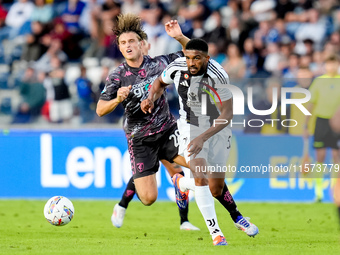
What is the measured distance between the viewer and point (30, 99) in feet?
48.0

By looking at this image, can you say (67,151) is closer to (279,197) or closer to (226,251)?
(279,197)

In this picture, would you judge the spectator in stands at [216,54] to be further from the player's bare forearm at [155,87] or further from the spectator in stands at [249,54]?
the player's bare forearm at [155,87]

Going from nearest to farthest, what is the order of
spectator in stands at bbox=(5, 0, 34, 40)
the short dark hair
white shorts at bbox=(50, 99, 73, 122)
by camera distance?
the short dark hair → white shorts at bbox=(50, 99, 73, 122) → spectator in stands at bbox=(5, 0, 34, 40)

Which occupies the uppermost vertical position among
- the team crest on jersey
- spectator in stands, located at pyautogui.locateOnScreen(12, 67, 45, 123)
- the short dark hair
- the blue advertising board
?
the short dark hair

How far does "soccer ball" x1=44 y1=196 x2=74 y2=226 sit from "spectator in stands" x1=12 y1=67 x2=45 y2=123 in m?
5.37

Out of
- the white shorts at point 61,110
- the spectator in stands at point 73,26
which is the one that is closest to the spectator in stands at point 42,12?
the spectator in stands at point 73,26

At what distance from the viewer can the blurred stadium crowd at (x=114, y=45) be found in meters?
14.4

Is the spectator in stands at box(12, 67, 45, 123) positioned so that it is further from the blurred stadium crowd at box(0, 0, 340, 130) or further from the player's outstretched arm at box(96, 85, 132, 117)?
the player's outstretched arm at box(96, 85, 132, 117)

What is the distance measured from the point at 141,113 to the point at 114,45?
7379 millimetres

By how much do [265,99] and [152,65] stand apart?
4.52 m

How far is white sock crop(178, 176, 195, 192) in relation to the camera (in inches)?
336

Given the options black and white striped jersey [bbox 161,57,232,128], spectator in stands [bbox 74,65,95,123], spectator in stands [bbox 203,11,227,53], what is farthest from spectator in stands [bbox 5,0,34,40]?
black and white striped jersey [bbox 161,57,232,128]

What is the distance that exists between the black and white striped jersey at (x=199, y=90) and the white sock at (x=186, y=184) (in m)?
0.77

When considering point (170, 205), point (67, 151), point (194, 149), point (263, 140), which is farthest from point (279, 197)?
point (194, 149)
